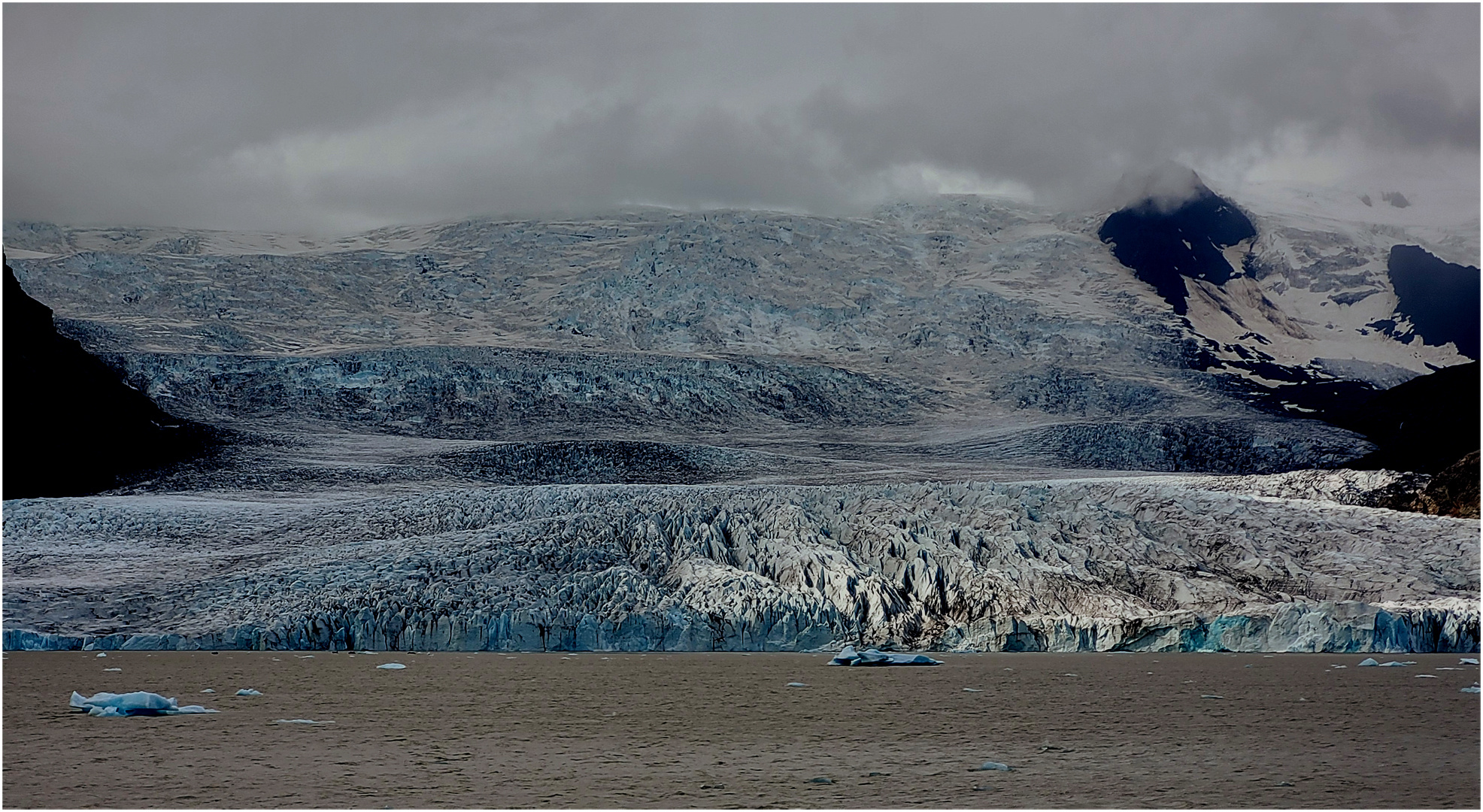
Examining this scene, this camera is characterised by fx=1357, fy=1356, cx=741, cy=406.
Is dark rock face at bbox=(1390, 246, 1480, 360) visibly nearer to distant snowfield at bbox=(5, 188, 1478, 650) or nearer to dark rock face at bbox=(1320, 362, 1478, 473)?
distant snowfield at bbox=(5, 188, 1478, 650)

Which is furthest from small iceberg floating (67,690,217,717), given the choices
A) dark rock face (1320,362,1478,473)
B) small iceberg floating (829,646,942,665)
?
dark rock face (1320,362,1478,473)

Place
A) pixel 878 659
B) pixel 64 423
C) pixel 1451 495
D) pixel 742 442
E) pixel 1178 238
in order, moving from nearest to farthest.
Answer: pixel 878 659 < pixel 1451 495 < pixel 64 423 < pixel 742 442 < pixel 1178 238

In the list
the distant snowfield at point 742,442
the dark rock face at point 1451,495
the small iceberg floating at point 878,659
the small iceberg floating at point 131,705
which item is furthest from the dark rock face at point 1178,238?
the small iceberg floating at point 131,705

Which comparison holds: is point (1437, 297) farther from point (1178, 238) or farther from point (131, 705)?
point (131, 705)

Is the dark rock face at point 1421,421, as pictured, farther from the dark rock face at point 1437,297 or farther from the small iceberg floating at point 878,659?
the small iceberg floating at point 878,659

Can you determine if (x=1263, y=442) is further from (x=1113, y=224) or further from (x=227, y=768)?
(x=227, y=768)

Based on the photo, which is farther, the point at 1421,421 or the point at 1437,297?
the point at 1437,297

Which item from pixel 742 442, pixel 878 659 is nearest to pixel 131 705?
pixel 878 659
